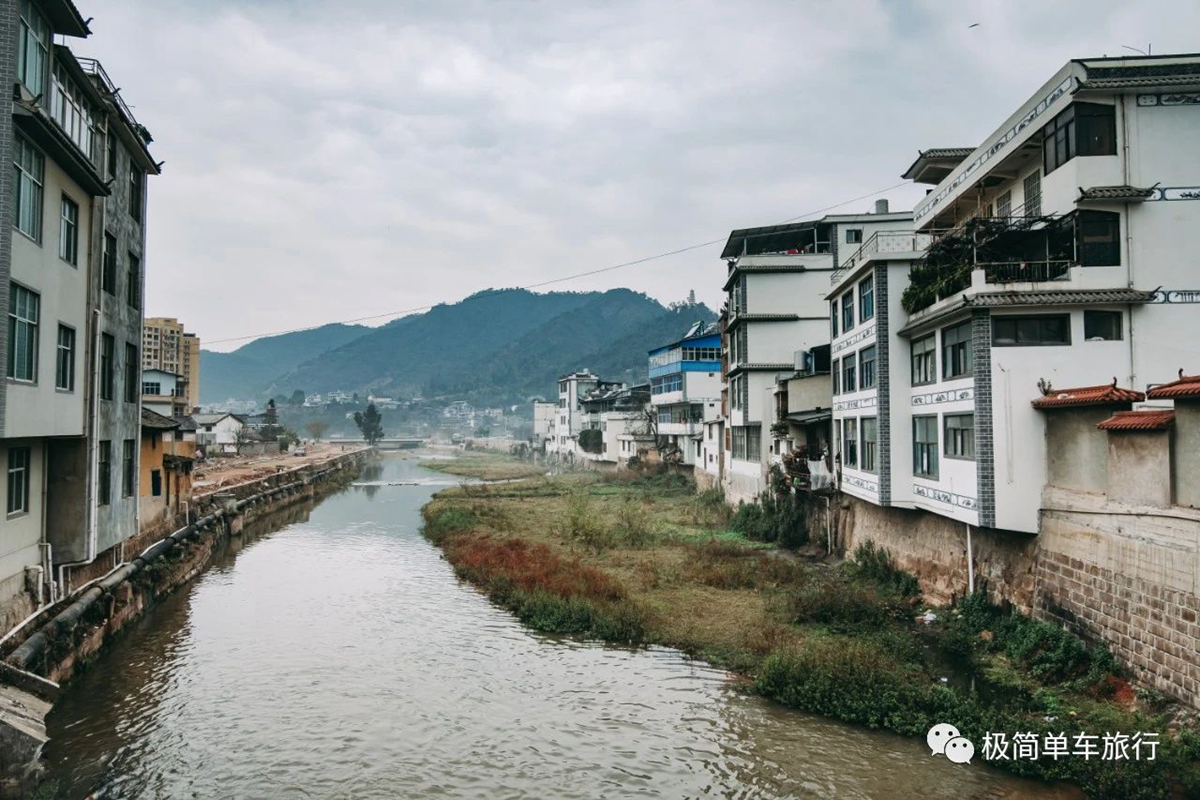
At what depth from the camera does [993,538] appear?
1808 cm

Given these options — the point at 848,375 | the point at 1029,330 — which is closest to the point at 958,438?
the point at 1029,330

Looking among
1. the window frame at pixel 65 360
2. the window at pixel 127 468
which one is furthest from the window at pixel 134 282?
the window frame at pixel 65 360

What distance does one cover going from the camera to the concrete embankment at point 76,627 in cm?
1141

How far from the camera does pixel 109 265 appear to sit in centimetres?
1914

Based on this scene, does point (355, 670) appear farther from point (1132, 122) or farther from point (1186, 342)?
point (1132, 122)

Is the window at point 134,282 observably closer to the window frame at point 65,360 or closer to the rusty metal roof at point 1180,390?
the window frame at point 65,360

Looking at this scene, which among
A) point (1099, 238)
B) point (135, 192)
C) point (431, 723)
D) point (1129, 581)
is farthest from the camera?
point (135, 192)

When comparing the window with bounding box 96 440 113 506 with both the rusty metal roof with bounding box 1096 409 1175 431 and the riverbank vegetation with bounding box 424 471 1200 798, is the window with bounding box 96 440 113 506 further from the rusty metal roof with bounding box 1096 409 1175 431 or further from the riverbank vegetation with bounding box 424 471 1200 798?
the rusty metal roof with bounding box 1096 409 1175 431

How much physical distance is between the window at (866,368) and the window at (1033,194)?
5391mm

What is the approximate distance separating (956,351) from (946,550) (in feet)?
17.5

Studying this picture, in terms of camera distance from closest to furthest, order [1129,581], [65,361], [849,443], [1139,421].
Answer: [1139,421] → [1129,581] → [65,361] → [849,443]

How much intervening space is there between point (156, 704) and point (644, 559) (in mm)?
17268

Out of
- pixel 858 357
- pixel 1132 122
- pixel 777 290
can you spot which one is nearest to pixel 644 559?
pixel 858 357

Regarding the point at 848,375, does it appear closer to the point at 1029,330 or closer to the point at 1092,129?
the point at 1029,330
